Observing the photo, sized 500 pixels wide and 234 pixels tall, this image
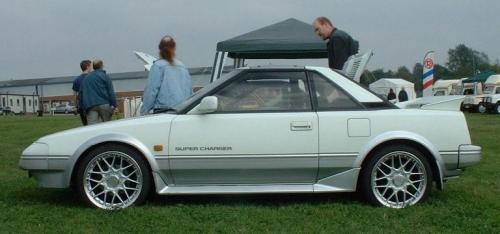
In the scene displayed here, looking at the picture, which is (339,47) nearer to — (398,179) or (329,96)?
(329,96)

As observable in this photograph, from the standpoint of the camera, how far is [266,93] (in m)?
4.77

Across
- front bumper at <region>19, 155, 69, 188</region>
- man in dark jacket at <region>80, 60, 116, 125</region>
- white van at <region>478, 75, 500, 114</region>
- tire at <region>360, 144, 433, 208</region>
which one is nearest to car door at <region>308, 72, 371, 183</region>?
tire at <region>360, 144, 433, 208</region>

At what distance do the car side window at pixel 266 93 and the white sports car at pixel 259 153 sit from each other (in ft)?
0.07

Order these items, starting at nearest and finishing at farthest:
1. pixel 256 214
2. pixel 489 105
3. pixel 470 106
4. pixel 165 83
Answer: pixel 256 214 < pixel 165 83 < pixel 489 105 < pixel 470 106

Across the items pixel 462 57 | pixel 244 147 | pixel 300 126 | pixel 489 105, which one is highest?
pixel 462 57

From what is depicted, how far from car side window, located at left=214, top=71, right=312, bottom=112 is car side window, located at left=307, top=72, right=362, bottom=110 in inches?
3.4

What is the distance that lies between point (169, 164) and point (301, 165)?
1077 mm

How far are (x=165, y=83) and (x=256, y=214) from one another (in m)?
2.06

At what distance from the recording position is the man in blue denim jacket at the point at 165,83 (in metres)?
5.75

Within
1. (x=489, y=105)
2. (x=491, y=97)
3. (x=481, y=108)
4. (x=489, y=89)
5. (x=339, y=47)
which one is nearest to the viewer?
(x=339, y=47)

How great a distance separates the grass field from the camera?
395 centimetres

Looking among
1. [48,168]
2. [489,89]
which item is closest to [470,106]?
[489,89]

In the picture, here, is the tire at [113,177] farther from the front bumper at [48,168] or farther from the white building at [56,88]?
the white building at [56,88]

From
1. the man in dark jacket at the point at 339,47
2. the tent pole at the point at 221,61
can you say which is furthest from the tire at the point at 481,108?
the man in dark jacket at the point at 339,47
